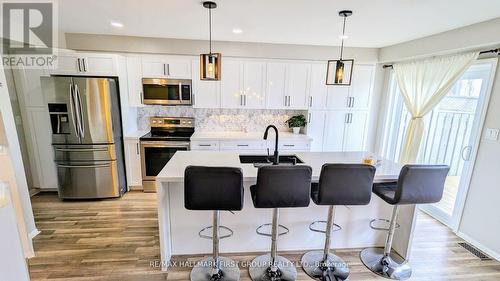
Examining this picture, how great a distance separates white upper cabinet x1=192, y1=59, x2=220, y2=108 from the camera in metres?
3.99

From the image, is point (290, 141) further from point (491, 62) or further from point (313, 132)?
point (491, 62)

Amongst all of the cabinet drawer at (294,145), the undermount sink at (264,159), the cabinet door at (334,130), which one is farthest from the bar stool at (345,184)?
the cabinet door at (334,130)

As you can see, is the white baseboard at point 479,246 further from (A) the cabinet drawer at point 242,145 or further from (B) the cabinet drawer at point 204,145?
(B) the cabinet drawer at point 204,145

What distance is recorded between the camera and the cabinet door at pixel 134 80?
379 cm

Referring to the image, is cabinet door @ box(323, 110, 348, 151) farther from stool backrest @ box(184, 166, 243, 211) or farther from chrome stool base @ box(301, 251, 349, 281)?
stool backrest @ box(184, 166, 243, 211)

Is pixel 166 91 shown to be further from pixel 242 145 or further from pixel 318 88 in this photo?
pixel 318 88

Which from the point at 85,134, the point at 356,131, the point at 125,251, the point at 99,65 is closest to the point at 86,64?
the point at 99,65

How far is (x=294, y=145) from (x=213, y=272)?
8.38 ft

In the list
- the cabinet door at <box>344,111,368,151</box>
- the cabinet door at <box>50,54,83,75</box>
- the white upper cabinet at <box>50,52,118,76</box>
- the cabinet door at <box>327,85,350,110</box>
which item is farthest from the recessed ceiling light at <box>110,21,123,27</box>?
the cabinet door at <box>344,111,368,151</box>

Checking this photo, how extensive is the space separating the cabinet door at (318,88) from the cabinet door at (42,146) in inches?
169

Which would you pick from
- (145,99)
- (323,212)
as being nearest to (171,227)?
(323,212)

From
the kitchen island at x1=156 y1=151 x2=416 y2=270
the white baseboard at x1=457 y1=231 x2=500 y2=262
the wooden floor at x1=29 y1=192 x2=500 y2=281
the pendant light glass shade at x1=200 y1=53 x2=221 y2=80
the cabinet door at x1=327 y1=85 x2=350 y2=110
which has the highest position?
the pendant light glass shade at x1=200 y1=53 x2=221 y2=80

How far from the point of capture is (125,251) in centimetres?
248

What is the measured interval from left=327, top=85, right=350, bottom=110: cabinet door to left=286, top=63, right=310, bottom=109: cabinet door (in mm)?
438
